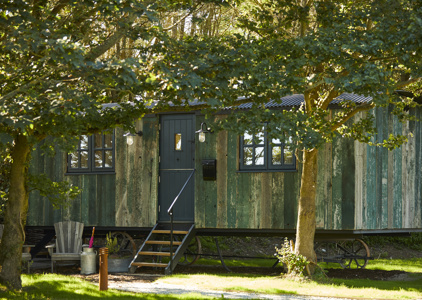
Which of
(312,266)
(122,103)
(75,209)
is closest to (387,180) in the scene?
(312,266)

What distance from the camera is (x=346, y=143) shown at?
1184cm

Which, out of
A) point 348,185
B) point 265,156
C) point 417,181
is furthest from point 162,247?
point 417,181

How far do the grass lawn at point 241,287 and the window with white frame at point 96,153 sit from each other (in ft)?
10.8

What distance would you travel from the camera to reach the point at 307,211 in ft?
36.3

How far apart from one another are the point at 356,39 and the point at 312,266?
4344 mm

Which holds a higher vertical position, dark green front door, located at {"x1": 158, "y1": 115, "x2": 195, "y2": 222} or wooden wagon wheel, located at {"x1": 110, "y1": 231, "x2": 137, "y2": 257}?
dark green front door, located at {"x1": 158, "y1": 115, "x2": 195, "y2": 222}

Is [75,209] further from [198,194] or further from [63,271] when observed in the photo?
[198,194]

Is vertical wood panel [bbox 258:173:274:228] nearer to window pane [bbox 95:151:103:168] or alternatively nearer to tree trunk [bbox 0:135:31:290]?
window pane [bbox 95:151:103:168]

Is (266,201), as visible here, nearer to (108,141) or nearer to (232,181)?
(232,181)

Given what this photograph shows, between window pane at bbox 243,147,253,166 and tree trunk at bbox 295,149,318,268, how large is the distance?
1.64 m

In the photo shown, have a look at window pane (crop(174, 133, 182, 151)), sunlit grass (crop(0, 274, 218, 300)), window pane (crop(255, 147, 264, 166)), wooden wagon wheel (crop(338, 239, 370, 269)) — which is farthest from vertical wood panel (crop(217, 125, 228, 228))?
sunlit grass (crop(0, 274, 218, 300))

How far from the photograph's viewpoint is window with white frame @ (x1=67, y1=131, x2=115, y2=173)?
13672 millimetres

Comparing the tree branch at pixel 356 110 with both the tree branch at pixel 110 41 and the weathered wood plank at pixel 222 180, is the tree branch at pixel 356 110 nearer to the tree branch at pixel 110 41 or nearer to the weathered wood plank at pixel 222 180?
the weathered wood plank at pixel 222 180

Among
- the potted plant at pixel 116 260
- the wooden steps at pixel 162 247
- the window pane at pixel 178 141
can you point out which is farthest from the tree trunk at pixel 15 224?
the window pane at pixel 178 141
